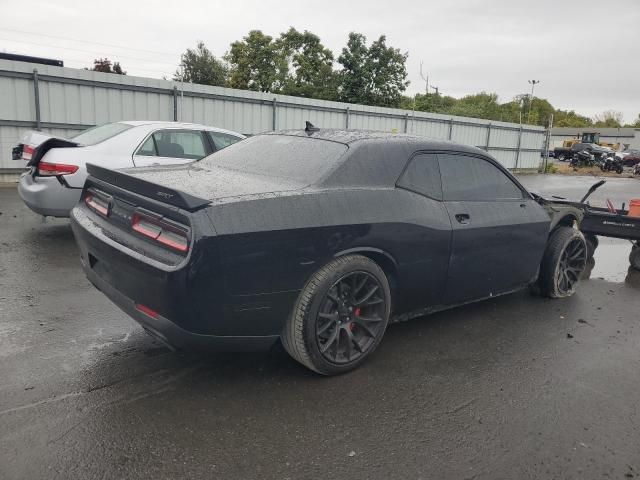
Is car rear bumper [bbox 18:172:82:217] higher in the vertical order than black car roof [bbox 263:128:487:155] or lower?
lower

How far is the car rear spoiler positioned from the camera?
8.74 feet

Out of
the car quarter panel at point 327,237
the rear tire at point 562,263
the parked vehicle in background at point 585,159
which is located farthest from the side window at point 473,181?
the parked vehicle in background at point 585,159

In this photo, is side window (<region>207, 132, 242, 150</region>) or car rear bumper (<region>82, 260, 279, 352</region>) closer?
car rear bumper (<region>82, 260, 279, 352</region>)

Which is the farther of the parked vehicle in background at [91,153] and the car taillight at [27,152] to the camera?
→ the car taillight at [27,152]

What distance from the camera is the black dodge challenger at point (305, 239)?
8.84ft

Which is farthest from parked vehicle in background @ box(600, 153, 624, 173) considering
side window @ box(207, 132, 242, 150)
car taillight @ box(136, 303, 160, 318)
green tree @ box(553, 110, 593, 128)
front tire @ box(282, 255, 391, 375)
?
green tree @ box(553, 110, 593, 128)

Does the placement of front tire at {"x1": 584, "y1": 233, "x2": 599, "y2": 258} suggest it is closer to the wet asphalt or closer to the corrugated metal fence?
the wet asphalt

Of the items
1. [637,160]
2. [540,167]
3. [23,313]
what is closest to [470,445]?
[23,313]

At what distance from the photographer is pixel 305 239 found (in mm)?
2914

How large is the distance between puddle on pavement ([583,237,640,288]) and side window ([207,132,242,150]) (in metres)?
5.08

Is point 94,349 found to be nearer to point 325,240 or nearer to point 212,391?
point 212,391

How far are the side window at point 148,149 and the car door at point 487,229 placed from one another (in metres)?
4.03

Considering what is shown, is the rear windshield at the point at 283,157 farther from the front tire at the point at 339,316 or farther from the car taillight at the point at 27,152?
the car taillight at the point at 27,152

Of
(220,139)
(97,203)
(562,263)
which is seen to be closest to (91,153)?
(220,139)
